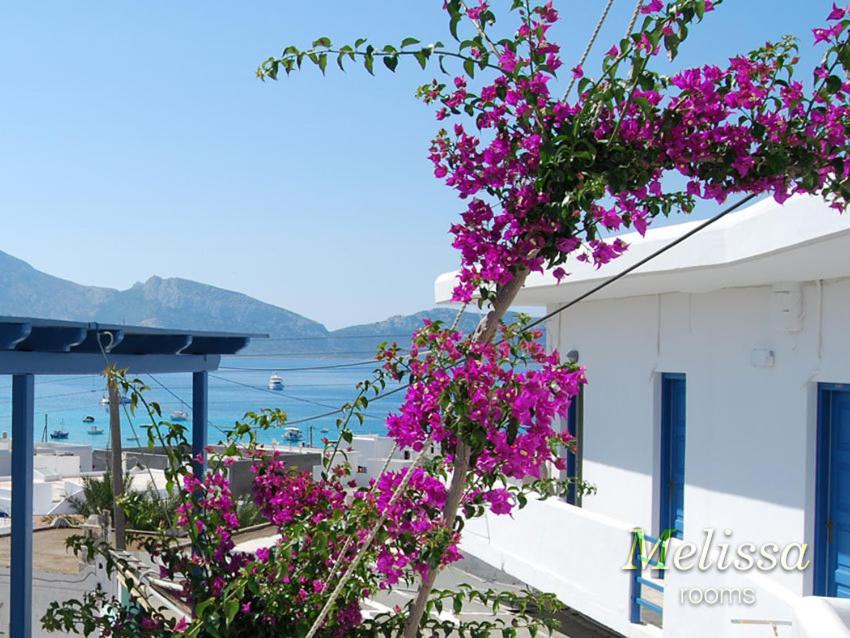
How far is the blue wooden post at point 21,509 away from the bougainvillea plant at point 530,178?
332 cm

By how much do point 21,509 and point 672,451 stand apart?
Result: 17.8ft

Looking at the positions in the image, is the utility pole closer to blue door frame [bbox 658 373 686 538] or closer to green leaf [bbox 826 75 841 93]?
green leaf [bbox 826 75 841 93]

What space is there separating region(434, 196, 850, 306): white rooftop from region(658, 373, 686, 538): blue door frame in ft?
2.91

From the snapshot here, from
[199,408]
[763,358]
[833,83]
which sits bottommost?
[199,408]

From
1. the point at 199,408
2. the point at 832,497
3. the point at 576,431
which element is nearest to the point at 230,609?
the point at 199,408

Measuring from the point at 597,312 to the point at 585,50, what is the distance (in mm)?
7588

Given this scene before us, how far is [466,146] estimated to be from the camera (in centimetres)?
278

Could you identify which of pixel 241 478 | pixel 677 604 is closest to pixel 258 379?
pixel 241 478

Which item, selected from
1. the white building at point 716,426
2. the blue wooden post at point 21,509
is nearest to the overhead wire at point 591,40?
the white building at point 716,426

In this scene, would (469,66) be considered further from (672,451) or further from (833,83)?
(672,451)

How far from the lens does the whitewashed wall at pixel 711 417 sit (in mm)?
6969

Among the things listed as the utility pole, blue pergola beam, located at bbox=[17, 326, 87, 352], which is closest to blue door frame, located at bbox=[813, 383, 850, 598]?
the utility pole

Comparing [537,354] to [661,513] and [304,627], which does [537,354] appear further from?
[661,513]

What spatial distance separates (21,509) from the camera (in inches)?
229
